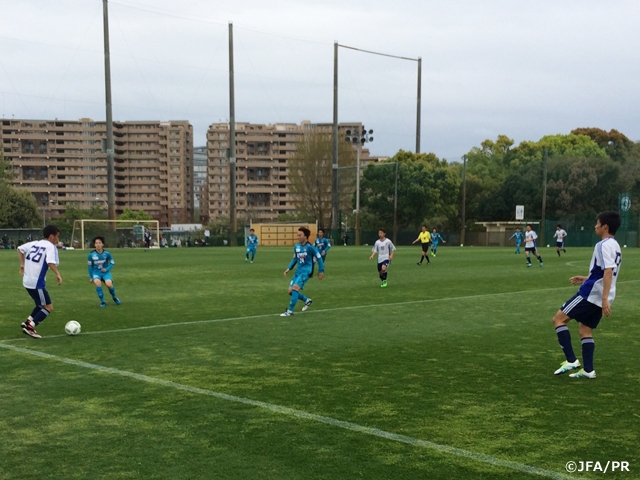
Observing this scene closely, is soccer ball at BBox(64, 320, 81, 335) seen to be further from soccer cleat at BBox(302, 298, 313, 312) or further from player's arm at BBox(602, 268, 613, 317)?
player's arm at BBox(602, 268, 613, 317)

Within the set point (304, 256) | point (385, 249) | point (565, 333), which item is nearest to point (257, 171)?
point (385, 249)

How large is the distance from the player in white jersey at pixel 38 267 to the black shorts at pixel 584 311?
769 cm

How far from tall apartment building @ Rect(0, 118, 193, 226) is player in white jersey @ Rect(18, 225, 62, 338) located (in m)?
138

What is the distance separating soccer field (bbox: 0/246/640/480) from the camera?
5129mm

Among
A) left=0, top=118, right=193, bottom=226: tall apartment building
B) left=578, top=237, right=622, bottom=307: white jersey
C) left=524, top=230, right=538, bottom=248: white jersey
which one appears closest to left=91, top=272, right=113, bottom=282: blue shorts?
left=578, top=237, right=622, bottom=307: white jersey

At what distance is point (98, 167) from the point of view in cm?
14675

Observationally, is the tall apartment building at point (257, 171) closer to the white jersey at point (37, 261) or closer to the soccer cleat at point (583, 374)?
the white jersey at point (37, 261)

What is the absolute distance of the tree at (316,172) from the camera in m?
89.4

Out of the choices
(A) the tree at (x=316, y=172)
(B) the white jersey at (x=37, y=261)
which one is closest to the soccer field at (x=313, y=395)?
(B) the white jersey at (x=37, y=261)

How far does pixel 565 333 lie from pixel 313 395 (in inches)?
122

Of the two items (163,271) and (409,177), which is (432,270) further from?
(409,177)

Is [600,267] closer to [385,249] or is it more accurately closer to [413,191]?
[385,249]

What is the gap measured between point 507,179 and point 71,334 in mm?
68807

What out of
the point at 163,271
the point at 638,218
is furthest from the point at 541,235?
the point at 163,271
